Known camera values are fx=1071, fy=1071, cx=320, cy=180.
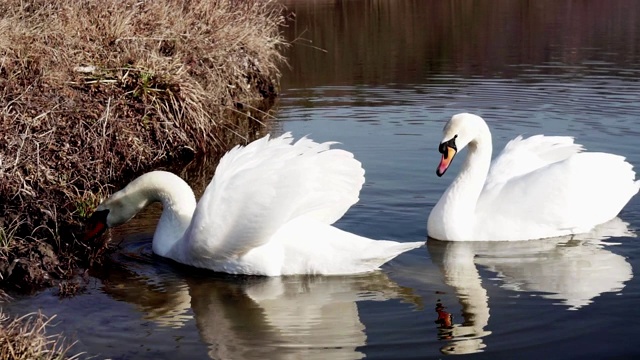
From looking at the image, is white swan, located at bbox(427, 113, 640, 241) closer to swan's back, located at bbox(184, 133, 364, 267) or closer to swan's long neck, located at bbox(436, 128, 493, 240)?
swan's long neck, located at bbox(436, 128, 493, 240)

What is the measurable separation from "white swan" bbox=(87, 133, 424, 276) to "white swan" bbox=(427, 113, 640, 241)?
3.02 feet

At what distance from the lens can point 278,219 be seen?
716cm

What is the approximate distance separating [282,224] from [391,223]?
1.72 meters

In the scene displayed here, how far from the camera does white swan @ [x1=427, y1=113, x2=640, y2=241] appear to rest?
8.34m

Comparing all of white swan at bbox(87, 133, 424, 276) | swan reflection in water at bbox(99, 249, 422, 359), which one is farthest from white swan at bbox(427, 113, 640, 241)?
swan reflection in water at bbox(99, 249, 422, 359)

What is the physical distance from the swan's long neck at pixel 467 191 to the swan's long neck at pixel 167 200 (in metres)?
1.99

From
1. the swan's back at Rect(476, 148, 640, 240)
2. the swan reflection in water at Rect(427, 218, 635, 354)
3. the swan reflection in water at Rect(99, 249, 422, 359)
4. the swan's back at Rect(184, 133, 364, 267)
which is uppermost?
the swan's back at Rect(184, 133, 364, 267)

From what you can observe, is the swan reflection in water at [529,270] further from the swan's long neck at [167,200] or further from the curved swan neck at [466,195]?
the swan's long neck at [167,200]

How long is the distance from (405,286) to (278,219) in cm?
96

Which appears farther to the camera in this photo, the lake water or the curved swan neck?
the curved swan neck

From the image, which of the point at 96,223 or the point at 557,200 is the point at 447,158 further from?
the point at 96,223

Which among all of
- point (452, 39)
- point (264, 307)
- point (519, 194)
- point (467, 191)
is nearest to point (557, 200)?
point (519, 194)

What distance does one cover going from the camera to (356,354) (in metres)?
5.83

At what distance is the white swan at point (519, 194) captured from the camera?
834 cm
